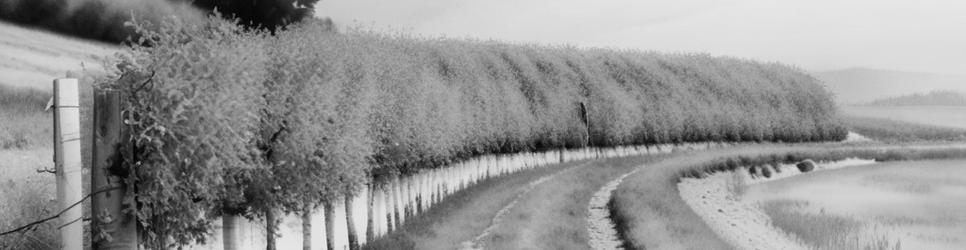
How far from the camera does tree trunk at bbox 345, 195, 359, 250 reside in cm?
2245

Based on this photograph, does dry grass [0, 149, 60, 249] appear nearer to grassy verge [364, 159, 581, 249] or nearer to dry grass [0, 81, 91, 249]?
dry grass [0, 81, 91, 249]

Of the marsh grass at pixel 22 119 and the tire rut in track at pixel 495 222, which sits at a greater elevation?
the marsh grass at pixel 22 119

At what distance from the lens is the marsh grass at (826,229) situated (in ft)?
96.9

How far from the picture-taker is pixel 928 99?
172 meters

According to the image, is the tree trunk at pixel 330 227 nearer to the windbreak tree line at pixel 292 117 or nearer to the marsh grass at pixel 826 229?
the windbreak tree line at pixel 292 117

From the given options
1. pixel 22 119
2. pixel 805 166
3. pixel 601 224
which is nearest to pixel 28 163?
pixel 22 119

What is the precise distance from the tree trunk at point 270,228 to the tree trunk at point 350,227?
4.18 meters

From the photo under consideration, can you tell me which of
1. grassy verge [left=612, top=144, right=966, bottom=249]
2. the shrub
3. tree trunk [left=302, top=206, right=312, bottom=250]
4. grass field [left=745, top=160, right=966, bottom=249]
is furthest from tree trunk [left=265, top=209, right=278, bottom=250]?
the shrub

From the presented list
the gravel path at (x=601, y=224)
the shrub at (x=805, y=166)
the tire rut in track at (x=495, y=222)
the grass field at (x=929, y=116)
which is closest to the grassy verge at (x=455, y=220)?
the tire rut in track at (x=495, y=222)

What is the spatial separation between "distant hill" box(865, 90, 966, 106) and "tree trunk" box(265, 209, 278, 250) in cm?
16362

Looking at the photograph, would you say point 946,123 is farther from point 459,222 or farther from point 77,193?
point 77,193

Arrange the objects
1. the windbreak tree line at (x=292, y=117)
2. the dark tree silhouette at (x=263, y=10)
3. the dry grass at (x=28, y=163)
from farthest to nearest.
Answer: the dark tree silhouette at (x=263, y=10)
the windbreak tree line at (x=292, y=117)
the dry grass at (x=28, y=163)

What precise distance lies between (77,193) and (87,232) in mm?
947

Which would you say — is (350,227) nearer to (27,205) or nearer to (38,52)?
(38,52)
